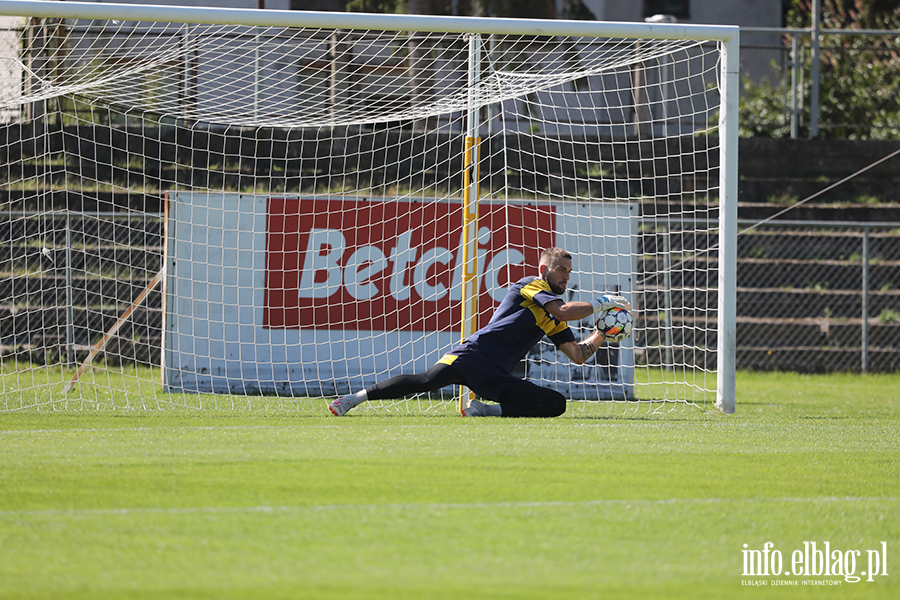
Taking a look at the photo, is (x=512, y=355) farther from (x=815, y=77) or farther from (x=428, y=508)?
(x=815, y=77)

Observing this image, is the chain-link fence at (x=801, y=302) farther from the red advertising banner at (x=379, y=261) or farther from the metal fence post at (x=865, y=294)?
the red advertising banner at (x=379, y=261)

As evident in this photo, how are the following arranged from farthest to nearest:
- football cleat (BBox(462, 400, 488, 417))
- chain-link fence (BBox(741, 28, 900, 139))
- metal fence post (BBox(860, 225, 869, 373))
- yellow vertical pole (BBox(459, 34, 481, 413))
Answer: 1. chain-link fence (BBox(741, 28, 900, 139))
2. metal fence post (BBox(860, 225, 869, 373))
3. yellow vertical pole (BBox(459, 34, 481, 413))
4. football cleat (BBox(462, 400, 488, 417))

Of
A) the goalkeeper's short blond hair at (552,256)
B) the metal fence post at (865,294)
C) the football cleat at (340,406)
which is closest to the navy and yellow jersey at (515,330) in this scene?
the goalkeeper's short blond hair at (552,256)

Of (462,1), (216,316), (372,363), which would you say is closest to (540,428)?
(372,363)

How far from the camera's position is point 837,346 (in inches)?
509

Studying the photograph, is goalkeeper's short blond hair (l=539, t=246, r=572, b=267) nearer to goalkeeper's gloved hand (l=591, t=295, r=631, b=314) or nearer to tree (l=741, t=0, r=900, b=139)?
goalkeeper's gloved hand (l=591, t=295, r=631, b=314)

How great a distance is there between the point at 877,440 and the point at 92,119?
1142 cm

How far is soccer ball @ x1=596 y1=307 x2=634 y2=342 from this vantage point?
23.5ft

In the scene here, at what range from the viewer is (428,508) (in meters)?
4.01

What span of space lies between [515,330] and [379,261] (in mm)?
2697

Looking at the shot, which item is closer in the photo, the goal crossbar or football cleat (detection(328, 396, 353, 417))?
football cleat (detection(328, 396, 353, 417))

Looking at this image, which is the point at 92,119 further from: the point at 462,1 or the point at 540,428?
the point at 540,428

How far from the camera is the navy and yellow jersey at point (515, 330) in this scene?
710 cm

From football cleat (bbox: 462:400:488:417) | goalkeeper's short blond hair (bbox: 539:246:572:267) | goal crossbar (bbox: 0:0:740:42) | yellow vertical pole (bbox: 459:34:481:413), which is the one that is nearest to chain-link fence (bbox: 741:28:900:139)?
goal crossbar (bbox: 0:0:740:42)
